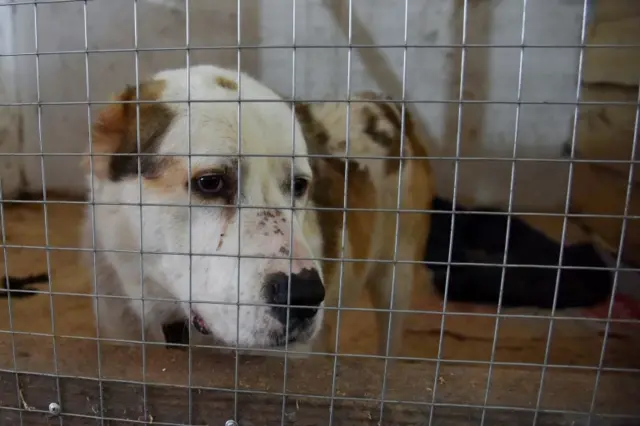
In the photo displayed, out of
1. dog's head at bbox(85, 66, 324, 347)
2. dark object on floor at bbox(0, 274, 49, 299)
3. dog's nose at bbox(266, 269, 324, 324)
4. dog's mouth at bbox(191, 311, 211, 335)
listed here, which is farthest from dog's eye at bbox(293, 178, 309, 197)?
dark object on floor at bbox(0, 274, 49, 299)

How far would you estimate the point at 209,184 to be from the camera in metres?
0.70

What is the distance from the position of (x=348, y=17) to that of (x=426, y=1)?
0.35ft

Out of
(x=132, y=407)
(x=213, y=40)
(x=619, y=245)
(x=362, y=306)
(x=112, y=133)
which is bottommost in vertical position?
(x=132, y=407)

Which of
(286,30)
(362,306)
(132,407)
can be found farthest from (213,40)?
(132,407)

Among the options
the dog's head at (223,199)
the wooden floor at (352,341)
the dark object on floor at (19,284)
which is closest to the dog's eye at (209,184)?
the dog's head at (223,199)

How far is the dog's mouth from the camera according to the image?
0.75 metres

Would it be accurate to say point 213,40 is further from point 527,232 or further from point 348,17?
point 527,232

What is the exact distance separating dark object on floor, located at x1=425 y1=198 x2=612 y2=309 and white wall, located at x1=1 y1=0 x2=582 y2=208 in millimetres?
44

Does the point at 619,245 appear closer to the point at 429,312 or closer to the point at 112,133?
the point at 429,312

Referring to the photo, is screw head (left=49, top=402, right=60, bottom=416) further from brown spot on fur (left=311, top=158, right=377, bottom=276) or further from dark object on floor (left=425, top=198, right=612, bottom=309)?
dark object on floor (left=425, top=198, right=612, bottom=309)

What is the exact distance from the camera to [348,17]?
69 cm

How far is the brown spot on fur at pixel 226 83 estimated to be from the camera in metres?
0.72

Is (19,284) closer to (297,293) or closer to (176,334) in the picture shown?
(176,334)

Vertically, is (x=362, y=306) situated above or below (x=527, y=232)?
below
